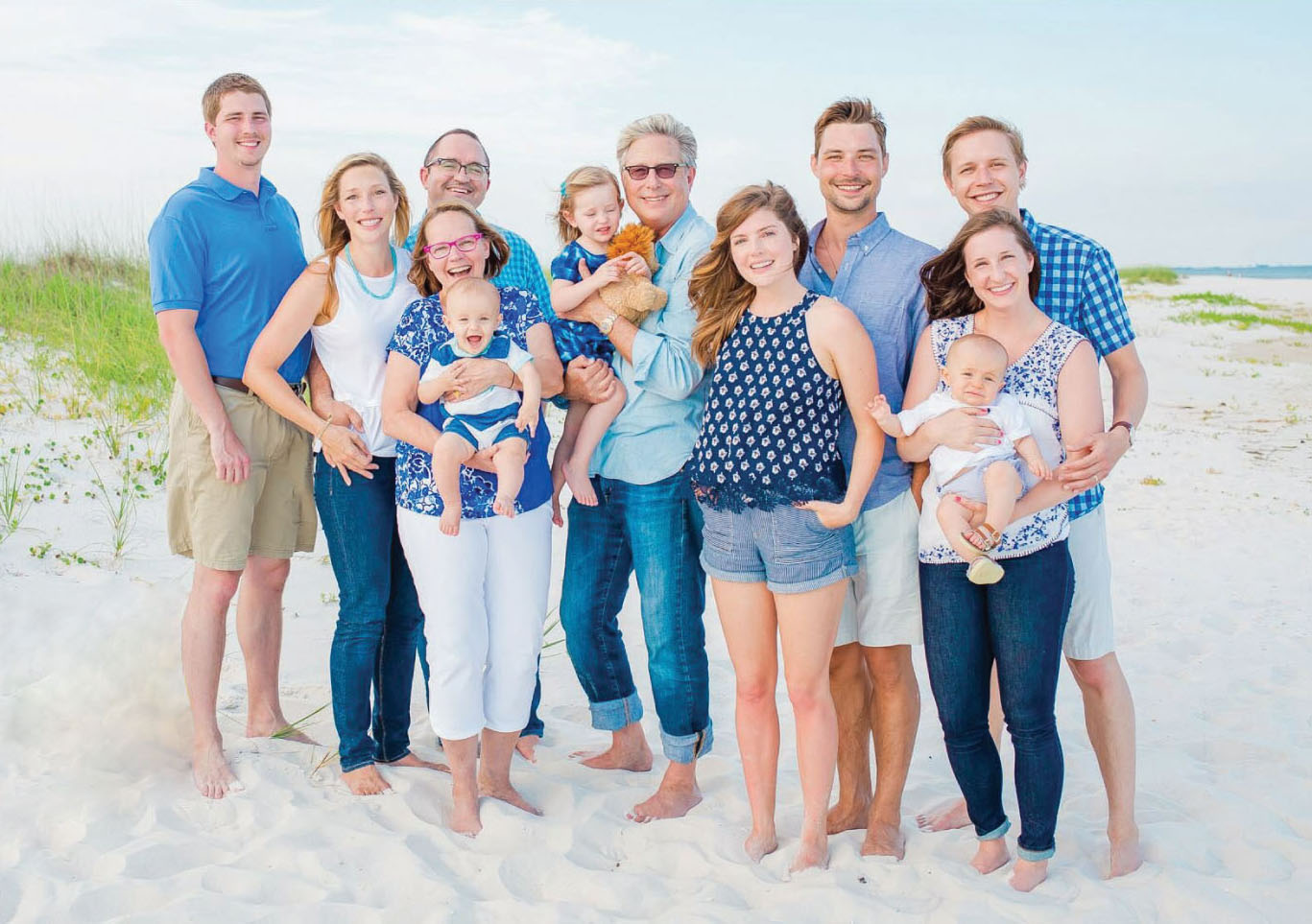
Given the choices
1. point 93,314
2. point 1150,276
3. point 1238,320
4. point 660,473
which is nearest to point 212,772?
point 660,473

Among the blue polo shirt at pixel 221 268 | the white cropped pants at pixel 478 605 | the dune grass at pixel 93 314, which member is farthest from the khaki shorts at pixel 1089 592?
the dune grass at pixel 93 314

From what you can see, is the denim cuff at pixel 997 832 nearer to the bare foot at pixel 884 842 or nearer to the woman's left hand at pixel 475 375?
the bare foot at pixel 884 842

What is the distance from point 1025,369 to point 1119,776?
1.42m

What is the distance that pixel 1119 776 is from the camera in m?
3.45

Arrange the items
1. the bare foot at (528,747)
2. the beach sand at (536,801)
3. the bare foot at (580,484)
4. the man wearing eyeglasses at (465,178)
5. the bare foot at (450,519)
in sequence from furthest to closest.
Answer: the bare foot at (528,747)
the man wearing eyeglasses at (465,178)
the bare foot at (580,484)
the bare foot at (450,519)
the beach sand at (536,801)

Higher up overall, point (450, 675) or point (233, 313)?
point (233, 313)

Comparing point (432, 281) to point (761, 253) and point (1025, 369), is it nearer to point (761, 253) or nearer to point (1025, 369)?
point (761, 253)

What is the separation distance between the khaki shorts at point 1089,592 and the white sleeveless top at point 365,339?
7.49ft

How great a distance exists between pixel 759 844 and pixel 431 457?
65.8 inches

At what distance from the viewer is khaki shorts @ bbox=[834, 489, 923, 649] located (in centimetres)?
330

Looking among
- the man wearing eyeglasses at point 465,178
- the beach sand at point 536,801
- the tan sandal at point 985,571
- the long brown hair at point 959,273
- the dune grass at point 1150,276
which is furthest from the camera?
the dune grass at point 1150,276

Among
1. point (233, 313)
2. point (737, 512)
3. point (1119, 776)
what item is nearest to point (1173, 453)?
point (1119, 776)

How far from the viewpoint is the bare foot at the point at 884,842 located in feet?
11.4

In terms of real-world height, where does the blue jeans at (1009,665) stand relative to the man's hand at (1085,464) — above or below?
below
